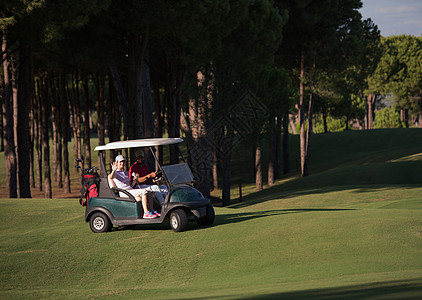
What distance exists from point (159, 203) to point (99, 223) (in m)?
1.61

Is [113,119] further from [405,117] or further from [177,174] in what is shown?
[405,117]

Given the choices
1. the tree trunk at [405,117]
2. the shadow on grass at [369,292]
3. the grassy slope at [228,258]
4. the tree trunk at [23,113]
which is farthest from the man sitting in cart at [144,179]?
the tree trunk at [405,117]

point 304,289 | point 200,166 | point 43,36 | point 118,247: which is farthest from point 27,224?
point 200,166

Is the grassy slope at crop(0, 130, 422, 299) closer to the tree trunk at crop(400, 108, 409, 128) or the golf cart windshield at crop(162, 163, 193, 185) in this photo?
the golf cart windshield at crop(162, 163, 193, 185)

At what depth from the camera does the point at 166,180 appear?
1061 centimetres

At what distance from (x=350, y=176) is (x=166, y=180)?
20.6 m

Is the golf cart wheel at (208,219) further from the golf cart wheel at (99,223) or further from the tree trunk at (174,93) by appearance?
the tree trunk at (174,93)

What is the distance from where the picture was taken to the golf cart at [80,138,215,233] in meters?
10.7

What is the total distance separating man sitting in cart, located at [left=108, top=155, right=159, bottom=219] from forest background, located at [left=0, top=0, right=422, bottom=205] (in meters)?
7.91

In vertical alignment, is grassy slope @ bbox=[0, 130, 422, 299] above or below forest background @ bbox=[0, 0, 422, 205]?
below

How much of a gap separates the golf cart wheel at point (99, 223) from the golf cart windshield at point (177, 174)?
1.98m

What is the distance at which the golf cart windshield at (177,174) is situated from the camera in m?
10.7

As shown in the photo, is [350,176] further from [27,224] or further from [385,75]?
[385,75]

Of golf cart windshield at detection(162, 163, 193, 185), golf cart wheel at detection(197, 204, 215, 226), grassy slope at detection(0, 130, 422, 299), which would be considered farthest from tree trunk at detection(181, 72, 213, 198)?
golf cart windshield at detection(162, 163, 193, 185)
